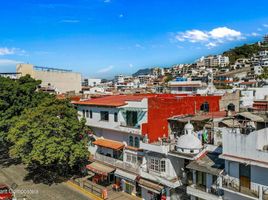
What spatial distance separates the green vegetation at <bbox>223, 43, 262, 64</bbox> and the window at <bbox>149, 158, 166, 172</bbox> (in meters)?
165

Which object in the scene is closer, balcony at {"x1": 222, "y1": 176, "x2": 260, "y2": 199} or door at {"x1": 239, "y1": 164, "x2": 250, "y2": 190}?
balcony at {"x1": 222, "y1": 176, "x2": 260, "y2": 199}

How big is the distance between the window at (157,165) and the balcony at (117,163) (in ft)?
6.46

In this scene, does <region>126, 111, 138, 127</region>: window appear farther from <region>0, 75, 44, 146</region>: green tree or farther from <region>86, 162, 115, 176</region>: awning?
<region>0, 75, 44, 146</region>: green tree

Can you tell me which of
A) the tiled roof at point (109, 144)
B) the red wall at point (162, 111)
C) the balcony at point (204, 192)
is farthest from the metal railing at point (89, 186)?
the balcony at point (204, 192)

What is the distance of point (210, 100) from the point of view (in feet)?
112

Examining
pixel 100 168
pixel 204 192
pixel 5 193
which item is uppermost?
pixel 204 192

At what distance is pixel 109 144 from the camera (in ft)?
105

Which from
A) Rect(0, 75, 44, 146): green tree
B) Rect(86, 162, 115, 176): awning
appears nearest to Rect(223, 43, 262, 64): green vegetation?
Rect(0, 75, 44, 146): green tree

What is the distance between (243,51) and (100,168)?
174752 mm

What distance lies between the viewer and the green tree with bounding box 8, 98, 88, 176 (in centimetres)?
2945

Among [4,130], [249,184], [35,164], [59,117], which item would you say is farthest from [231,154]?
[4,130]

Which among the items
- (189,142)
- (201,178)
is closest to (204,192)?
(201,178)

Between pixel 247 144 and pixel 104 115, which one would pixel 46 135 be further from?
pixel 247 144

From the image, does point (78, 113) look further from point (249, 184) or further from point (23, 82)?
point (249, 184)
